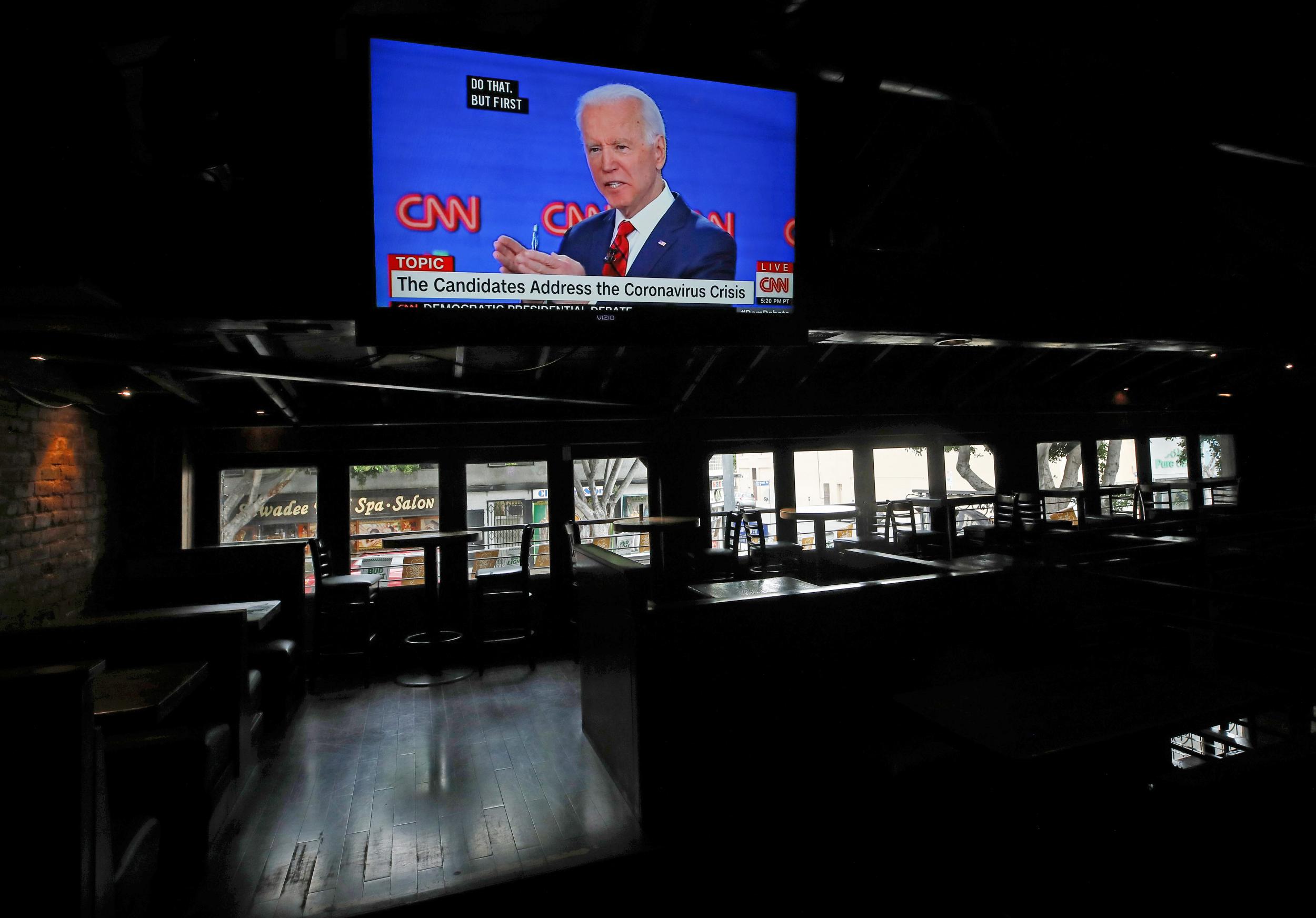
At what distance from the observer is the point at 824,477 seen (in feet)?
29.4

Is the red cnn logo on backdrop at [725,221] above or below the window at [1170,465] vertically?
above

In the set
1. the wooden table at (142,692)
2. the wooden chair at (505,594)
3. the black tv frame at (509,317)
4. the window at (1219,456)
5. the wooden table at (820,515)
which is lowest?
the wooden chair at (505,594)

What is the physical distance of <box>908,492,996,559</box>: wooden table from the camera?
762 cm

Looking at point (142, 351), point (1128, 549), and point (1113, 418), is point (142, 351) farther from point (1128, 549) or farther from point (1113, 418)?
point (1113, 418)

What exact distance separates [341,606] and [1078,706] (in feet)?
18.3

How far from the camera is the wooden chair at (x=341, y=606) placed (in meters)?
5.38

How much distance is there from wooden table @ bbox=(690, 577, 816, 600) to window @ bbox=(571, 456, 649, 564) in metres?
4.36

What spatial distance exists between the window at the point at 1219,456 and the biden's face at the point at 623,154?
12.3 metres

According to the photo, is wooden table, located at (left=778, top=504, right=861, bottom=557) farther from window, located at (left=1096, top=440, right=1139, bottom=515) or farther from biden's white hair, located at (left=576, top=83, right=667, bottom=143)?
biden's white hair, located at (left=576, top=83, right=667, bottom=143)

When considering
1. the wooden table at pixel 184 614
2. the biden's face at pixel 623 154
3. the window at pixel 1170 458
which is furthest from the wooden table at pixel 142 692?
the window at pixel 1170 458

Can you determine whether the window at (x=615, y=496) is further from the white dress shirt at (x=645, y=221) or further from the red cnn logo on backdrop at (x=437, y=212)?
the red cnn logo on backdrop at (x=437, y=212)

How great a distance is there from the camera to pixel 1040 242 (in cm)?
388

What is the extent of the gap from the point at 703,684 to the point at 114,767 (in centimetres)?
245

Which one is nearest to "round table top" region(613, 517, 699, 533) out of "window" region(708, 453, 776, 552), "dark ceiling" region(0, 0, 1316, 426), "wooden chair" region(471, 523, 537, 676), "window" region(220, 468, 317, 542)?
"wooden chair" region(471, 523, 537, 676)
